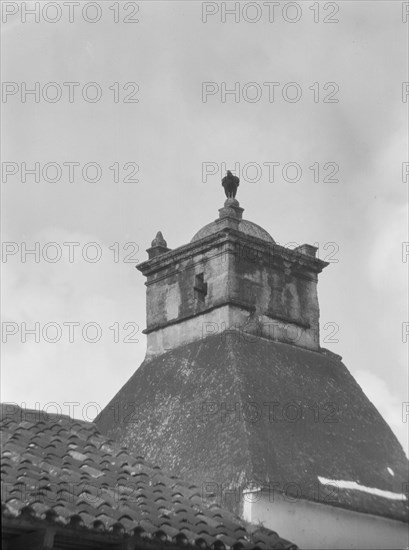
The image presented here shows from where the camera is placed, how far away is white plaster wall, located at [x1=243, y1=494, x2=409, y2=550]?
13.0m

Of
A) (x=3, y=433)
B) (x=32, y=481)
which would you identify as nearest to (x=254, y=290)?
(x=3, y=433)

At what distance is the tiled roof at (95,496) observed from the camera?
9875 mm

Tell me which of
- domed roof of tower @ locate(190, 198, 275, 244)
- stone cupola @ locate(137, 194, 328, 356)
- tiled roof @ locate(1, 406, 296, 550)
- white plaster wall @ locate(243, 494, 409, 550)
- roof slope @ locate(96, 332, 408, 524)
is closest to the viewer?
tiled roof @ locate(1, 406, 296, 550)

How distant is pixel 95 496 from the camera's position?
1063 cm

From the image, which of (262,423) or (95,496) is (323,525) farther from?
(95,496)

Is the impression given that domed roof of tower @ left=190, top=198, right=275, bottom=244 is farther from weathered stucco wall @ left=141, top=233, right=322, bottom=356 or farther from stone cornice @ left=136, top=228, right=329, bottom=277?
weathered stucco wall @ left=141, top=233, right=322, bottom=356

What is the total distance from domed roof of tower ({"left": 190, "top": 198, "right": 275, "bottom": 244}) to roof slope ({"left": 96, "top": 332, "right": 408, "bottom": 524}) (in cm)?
200

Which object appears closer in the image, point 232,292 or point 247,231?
point 232,292

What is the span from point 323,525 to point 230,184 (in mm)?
6752

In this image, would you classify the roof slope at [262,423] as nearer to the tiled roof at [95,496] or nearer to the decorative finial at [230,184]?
the tiled roof at [95,496]

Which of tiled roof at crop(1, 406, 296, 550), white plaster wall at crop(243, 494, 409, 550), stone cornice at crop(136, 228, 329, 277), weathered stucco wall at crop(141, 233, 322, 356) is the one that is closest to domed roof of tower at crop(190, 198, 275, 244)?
stone cornice at crop(136, 228, 329, 277)

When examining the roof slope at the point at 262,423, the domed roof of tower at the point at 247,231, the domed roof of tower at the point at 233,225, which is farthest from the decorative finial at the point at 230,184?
the roof slope at the point at 262,423

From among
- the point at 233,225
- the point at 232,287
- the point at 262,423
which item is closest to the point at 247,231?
the point at 233,225

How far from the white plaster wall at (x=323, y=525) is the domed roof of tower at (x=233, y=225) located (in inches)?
206
